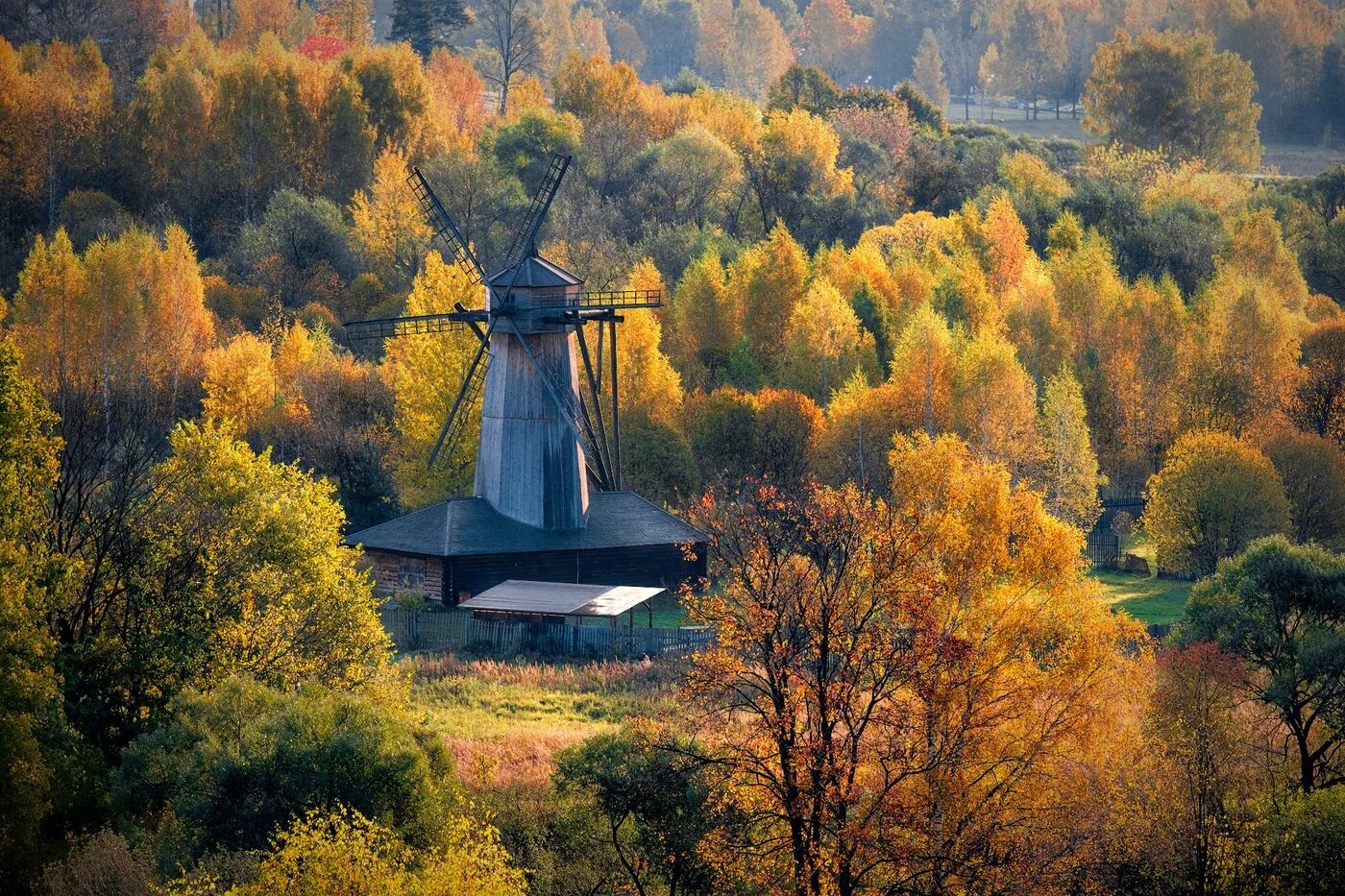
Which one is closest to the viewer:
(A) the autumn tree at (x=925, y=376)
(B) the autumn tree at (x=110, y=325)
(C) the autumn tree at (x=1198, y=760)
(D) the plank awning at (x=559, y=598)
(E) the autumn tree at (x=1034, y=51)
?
(C) the autumn tree at (x=1198, y=760)

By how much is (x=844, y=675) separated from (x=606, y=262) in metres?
52.8

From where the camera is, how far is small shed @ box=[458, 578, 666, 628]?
49.6 metres

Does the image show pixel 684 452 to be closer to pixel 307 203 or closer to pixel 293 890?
pixel 307 203

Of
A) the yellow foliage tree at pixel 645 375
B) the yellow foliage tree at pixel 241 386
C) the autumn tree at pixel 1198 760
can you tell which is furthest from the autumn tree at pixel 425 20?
the autumn tree at pixel 1198 760

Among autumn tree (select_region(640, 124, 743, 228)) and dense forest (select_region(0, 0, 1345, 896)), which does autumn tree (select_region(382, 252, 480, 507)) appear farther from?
autumn tree (select_region(640, 124, 743, 228))

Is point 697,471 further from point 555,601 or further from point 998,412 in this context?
point 555,601

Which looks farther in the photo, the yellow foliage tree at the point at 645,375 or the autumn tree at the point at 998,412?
the yellow foliage tree at the point at 645,375

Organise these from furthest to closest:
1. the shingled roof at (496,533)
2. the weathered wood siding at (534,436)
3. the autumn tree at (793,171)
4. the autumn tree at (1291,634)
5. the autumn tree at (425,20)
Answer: the autumn tree at (425,20) < the autumn tree at (793,171) < the weathered wood siding at (534,436) < the shingled roof at (496,533) < the autumn tree at (1291,634)

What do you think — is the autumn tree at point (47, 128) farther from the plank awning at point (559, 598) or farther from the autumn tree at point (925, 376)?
the plank awning at point (559, 598)

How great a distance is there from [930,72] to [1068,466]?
4988 inches

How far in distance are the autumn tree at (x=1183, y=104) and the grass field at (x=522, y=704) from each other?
94546mm

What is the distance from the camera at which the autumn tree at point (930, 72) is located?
18312cm

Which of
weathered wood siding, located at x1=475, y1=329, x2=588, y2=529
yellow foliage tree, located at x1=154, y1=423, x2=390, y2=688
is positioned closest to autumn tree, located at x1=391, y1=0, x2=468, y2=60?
weathered wood siding, located at x1=475, y1=329, x2=588, y2=529

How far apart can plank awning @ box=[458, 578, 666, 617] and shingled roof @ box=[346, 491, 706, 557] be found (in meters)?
1.26
